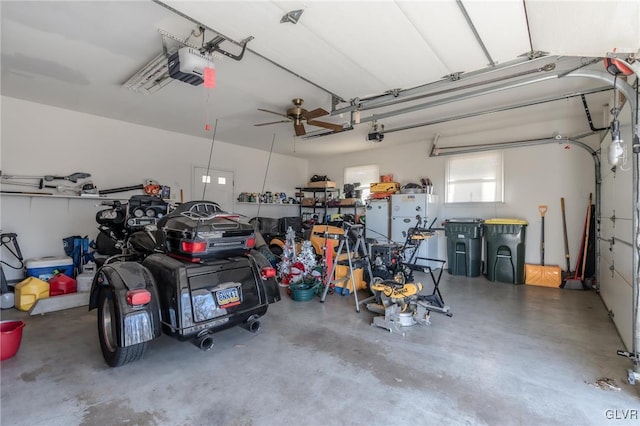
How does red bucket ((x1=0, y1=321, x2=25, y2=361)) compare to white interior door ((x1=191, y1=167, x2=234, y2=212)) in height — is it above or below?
below

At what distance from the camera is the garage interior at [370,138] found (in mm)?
1931

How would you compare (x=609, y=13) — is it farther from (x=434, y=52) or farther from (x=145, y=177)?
(x=145, y=177)

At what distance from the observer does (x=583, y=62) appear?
293 centimetres

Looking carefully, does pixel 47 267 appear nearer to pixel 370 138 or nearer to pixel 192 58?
pixel 192 58

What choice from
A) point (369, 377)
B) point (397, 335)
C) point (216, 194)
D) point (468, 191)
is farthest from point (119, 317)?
point (468, 191)

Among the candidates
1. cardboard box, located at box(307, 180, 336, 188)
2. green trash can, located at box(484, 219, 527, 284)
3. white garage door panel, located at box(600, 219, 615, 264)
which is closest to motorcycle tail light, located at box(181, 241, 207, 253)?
white garage door panel, located at box(600, 219, 615, 264)

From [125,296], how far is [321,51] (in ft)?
8.74

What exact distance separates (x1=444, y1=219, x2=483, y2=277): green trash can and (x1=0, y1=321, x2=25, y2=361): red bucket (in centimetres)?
590

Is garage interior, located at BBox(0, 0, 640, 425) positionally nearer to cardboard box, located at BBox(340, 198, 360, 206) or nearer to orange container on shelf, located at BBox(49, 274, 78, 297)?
orange container on shelf, located at BBox(49, 274, 78, 297)

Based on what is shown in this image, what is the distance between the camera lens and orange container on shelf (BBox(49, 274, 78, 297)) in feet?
13.2

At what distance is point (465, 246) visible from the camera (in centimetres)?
561

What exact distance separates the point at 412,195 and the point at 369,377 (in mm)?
4680

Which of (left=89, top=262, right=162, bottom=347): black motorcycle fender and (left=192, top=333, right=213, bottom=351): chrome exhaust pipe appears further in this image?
(left=192, top=333, right=213, bottom=351): chrome exhaust pipe

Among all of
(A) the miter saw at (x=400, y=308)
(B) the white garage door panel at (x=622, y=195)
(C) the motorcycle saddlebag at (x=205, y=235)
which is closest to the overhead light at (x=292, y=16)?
(C) the motorcycle saddlebag at (x=205, y=235)
